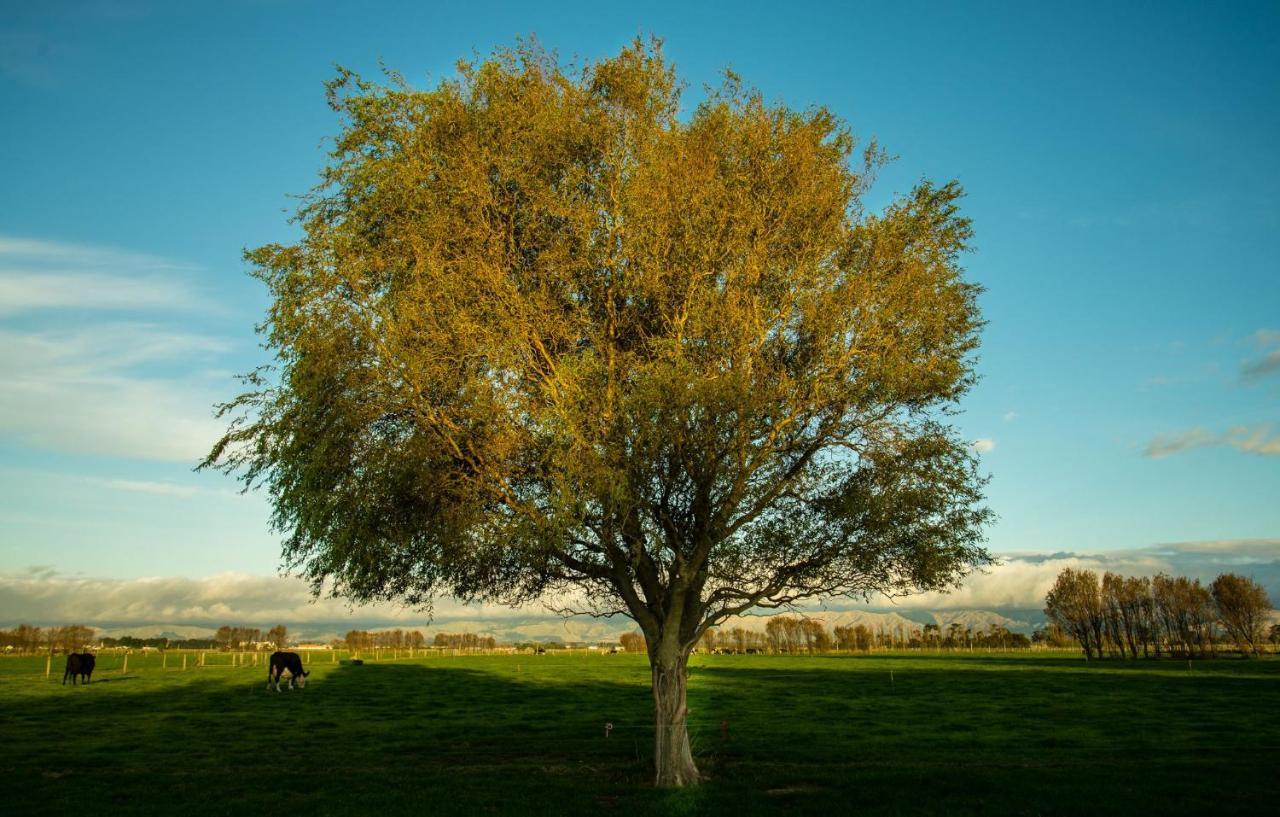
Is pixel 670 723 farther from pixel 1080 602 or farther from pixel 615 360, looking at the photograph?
pixel 1080 602

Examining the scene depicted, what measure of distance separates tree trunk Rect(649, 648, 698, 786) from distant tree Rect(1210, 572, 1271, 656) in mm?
184631

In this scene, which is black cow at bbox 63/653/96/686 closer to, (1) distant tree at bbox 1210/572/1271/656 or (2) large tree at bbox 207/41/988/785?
(2) large tree at bbox 207/41/988/785

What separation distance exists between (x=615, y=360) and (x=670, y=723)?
36.0ft

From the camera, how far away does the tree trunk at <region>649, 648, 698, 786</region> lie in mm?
22828

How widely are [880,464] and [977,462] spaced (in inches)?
106

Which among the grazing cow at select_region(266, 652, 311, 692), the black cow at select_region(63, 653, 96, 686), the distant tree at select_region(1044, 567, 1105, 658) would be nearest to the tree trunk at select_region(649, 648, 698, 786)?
the grazing cow at select_region(266, 652, 311, 692)

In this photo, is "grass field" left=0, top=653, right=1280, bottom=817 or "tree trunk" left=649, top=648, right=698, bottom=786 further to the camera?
"grass field" left=0, top=653, right=1280, bottom=817

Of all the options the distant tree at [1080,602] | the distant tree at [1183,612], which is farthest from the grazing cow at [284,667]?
the distant tree at [1183,612]

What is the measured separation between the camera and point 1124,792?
24.2 m

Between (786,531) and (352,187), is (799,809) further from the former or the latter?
(352,187)

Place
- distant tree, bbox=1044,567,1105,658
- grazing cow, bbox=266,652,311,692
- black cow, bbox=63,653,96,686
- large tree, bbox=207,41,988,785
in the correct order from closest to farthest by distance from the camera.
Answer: large tree, bbox=207,41,988,785 → grazing cow, bbox=266,652,311,692 → black cow, bbox=63,653,96,686 → distant tree, bbox=1044,567,1105,658

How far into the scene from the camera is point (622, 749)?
1435 inches

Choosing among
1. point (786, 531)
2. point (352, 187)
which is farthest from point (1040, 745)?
point (352, 187)

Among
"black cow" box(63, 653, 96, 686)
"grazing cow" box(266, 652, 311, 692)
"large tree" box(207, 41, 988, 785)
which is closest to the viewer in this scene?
"large tree" box(207, 41, 988, 785)
